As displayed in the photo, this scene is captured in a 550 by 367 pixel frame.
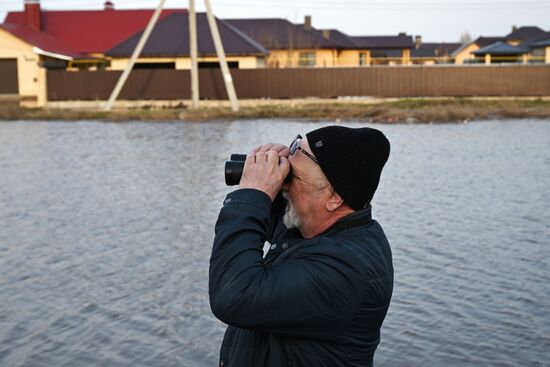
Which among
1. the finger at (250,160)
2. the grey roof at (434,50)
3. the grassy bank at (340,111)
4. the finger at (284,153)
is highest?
the grey roof at (434,50)

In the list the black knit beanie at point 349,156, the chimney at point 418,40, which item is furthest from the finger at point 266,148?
the chimney at point 418,40

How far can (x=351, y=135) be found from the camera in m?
2.90

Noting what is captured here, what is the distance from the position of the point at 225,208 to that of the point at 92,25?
2512 inches

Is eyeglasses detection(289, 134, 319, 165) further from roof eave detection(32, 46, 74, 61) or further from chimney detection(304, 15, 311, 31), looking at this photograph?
chimney detection(304, 15, 311, 31)

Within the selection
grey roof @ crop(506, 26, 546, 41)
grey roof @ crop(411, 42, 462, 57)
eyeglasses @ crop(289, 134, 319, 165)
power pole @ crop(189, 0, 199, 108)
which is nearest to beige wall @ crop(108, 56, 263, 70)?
power pole @ crop(189, 0, 199, 108)

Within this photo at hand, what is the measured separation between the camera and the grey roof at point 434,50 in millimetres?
100562

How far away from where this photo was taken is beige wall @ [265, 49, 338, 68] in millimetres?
60250

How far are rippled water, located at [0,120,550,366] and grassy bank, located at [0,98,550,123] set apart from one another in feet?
40.2

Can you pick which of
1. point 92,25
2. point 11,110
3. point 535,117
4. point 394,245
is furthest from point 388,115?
point 92,25

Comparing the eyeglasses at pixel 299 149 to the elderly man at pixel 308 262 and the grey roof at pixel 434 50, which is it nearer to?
the elderly man at pixel 308 262

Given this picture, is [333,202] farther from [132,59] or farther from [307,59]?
[307,59]

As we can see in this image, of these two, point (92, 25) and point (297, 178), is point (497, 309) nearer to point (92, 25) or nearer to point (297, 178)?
point (297, 178)

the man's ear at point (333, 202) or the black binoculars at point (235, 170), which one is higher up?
the black binoculars at point (235, 170)

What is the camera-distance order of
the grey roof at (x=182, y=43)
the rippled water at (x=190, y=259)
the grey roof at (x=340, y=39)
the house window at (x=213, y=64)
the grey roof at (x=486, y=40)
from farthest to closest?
the grey roof at (x=486, y=40) < the grey roof at (x=340, y=39) < the house window at (x=213, y=64) < the grey roof at (x=182, y=43) < the rippled water at (x=190, y=259)
